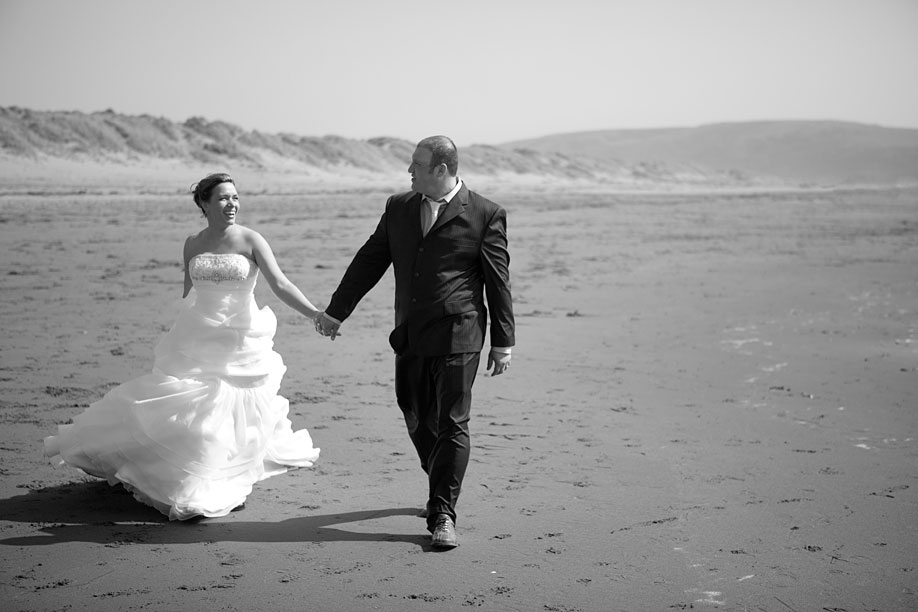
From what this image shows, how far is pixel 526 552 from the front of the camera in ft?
14.9

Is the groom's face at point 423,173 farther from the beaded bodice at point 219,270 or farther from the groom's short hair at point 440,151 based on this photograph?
the beaded bodice at point 219,270

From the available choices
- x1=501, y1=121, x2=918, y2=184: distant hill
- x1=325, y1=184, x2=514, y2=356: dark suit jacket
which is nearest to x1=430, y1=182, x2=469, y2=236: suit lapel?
x1=325, y1=184, x2=514, y2=356: dark suit jacket

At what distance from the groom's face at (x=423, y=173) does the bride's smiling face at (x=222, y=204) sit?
1131 mm

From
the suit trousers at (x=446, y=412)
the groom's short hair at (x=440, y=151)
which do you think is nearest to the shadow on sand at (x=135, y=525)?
the suit trousers at (x=446, y=412)

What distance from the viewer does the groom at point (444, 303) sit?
4570 mm

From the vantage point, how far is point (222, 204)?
5.15 meters

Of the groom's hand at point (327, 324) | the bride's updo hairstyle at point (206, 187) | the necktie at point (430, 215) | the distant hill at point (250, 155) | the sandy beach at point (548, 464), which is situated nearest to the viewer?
the sandy beach at point (548, 464)

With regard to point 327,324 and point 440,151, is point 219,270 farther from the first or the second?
point 440,151

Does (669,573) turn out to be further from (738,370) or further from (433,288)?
(738,370)

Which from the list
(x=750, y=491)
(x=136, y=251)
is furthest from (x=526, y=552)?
(x=136, y=251)

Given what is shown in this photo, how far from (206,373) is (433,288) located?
1375 millimetres

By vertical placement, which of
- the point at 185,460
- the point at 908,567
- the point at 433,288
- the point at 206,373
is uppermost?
the point at 433,288

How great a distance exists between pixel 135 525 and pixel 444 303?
1.92 m

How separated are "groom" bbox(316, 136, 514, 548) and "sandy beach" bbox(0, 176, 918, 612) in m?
0.47
